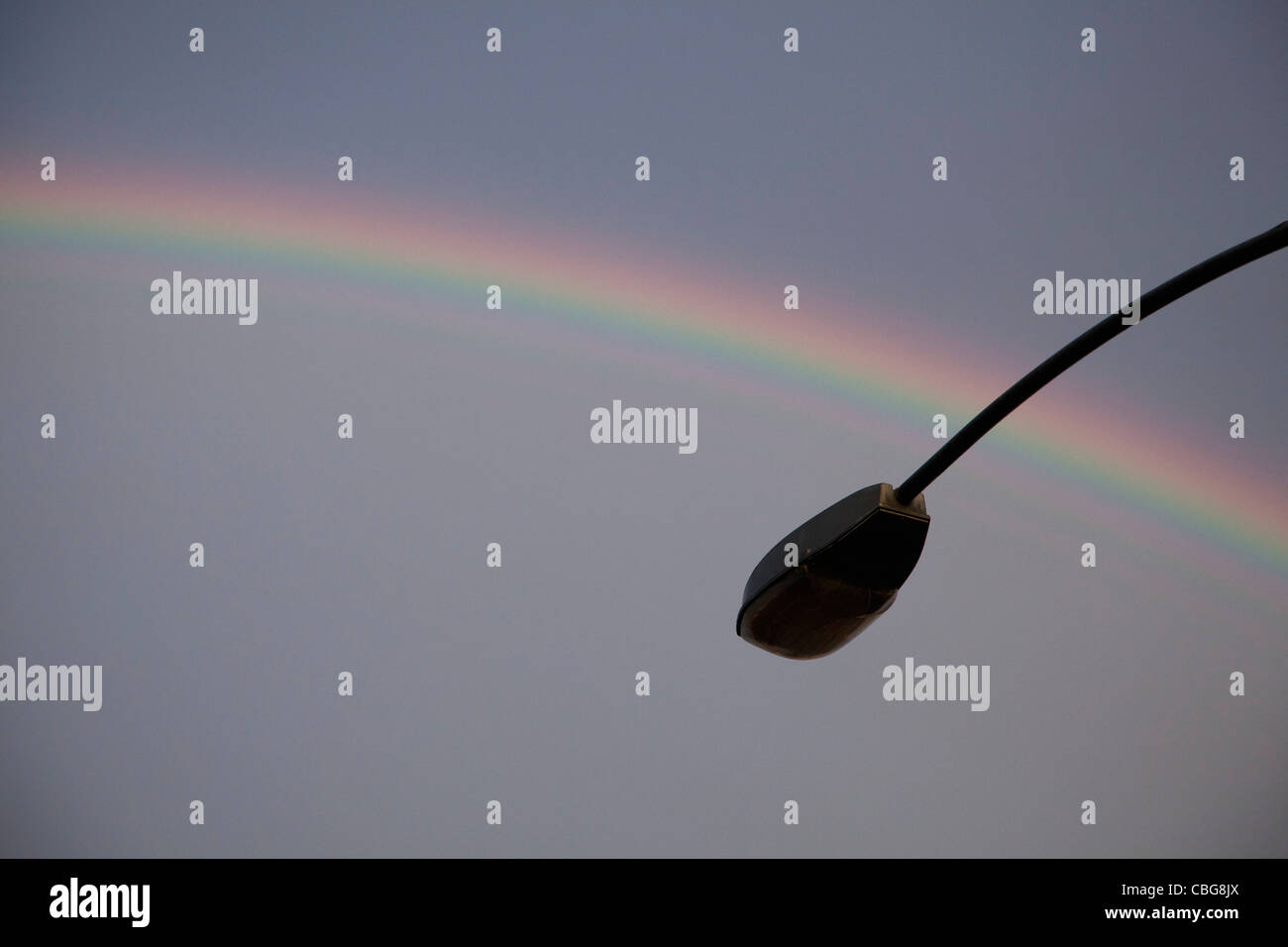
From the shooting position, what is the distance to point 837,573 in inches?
35.9

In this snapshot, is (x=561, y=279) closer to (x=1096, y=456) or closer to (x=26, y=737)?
(x=1096, y=456)

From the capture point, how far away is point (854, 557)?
90cm

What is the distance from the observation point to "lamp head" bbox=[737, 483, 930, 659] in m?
0.88

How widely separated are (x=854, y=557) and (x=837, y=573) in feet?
0.08

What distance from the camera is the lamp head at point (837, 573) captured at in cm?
88

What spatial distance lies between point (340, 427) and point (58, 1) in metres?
1.39

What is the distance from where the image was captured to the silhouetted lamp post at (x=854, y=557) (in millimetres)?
817

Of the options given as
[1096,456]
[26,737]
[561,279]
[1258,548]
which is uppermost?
[561,279]

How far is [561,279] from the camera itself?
104 inches
